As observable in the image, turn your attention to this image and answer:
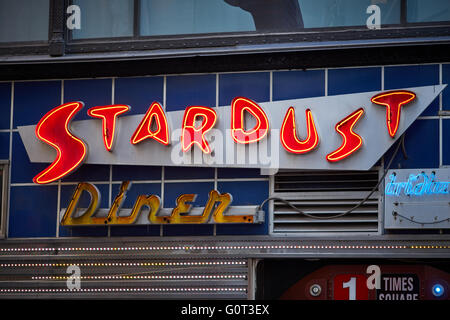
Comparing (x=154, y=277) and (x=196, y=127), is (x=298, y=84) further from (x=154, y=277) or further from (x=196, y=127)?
(x=154, y=277)

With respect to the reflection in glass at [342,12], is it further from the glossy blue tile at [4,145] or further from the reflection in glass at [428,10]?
the glossy blue tile at [4,145]

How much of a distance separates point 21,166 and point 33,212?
637mm

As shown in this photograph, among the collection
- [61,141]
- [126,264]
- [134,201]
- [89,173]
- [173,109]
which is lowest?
[126,264]

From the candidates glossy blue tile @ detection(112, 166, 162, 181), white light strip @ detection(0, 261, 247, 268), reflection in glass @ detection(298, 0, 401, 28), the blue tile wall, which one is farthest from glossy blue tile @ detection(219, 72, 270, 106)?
white light strip @ detection(0, 261, 247, 268)

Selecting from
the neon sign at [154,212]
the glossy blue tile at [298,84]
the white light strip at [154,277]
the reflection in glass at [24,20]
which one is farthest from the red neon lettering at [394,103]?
the reflection in glass at [24,20]

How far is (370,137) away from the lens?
10.3 m

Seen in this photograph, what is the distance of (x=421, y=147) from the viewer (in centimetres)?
1028

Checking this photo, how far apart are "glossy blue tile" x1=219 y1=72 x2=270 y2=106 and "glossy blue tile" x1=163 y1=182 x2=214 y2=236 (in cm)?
108

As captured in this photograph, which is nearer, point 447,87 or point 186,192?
point 447,87

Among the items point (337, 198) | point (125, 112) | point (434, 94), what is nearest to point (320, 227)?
point (337, 198)

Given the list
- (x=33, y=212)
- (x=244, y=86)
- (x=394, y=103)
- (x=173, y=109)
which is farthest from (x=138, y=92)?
(x=394, y=103)

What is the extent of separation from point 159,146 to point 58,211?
1.57 meters

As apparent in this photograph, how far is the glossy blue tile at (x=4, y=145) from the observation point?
11414mm

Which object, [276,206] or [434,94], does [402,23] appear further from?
[276,206]
